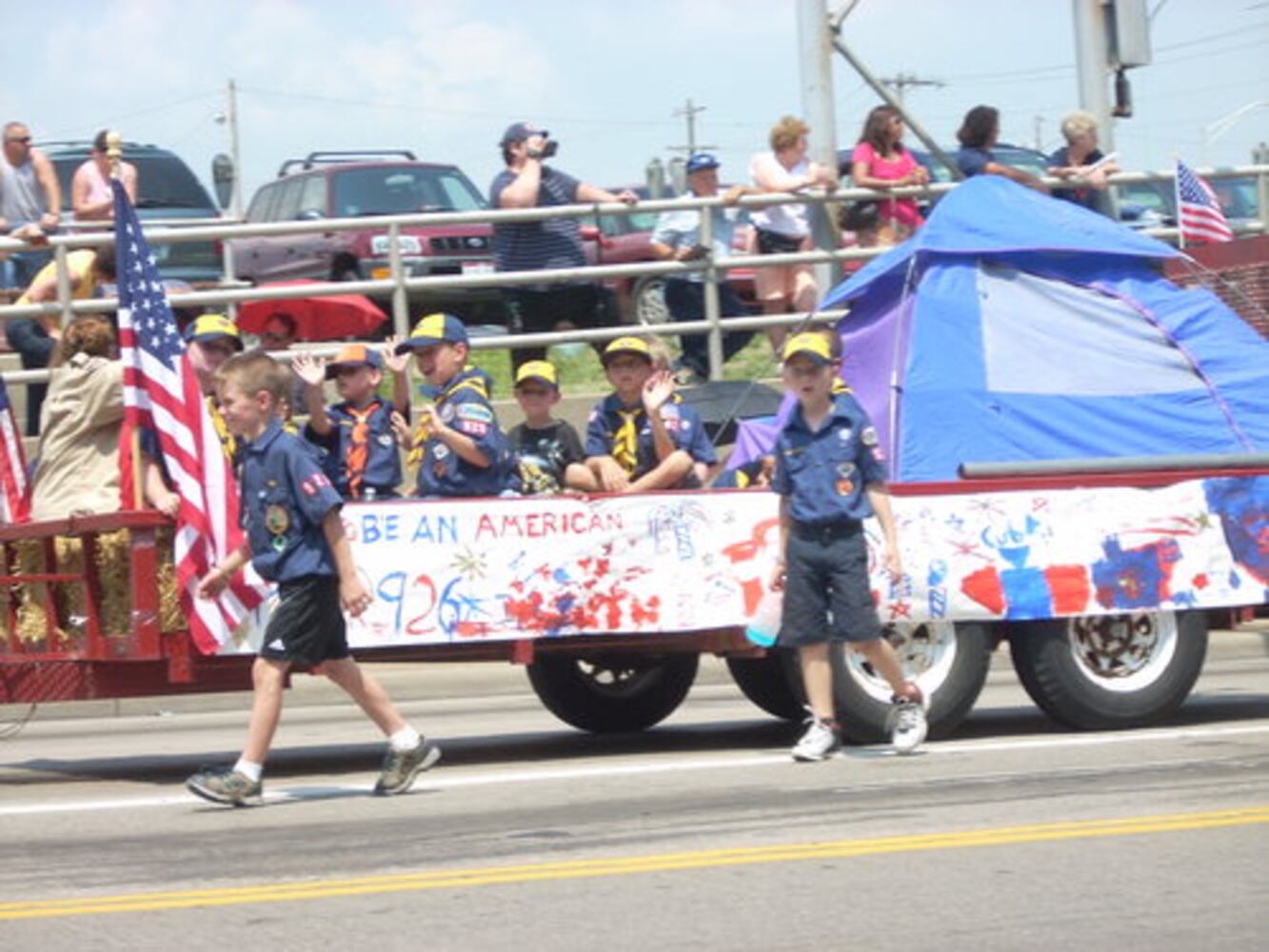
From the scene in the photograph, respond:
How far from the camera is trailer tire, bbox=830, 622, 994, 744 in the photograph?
10.9 metres

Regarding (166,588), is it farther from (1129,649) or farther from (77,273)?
(77,273)

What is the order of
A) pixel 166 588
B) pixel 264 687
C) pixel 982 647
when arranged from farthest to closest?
pixel 982 647 < pixel 166 588 < pixel 264 687

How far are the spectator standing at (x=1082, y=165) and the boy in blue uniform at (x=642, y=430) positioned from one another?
7544mm

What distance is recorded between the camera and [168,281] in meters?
18.3

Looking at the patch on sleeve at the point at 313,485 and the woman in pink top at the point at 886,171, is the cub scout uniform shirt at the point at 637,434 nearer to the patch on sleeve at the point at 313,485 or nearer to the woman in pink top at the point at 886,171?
the patch on sleeve at the point at 313,485

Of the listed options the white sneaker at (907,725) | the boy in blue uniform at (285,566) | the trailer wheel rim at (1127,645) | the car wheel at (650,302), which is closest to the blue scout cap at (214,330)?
the boy in blue uniform at (285,566)

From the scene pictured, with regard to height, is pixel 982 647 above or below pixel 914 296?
below

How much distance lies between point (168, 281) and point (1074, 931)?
1275 centimetres

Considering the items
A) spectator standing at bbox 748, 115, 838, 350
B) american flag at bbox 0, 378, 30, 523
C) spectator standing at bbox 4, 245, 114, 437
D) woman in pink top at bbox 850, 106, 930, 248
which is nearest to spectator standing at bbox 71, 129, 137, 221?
spectator standing at bbox 4, 245, 114, 437

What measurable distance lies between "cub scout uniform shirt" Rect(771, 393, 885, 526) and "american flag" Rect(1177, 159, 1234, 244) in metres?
7.23

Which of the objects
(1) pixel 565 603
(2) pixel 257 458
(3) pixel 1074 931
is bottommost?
(3) pixel 1074 931

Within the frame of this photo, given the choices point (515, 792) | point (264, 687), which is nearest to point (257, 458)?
point (264, 687)

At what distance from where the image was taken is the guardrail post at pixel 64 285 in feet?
53.7

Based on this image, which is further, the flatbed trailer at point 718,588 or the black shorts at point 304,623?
the flatbed trailer at point 718,588
